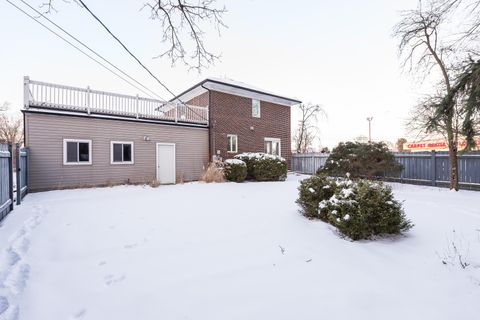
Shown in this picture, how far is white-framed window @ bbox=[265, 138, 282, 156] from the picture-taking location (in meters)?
17.5

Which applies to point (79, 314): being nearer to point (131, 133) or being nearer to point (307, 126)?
point (131, 133)

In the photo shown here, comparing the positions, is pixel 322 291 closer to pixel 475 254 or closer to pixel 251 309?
pixel 251 309

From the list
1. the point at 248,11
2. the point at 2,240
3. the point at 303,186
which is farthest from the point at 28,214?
the point at 248,11

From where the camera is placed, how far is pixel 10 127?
95.1 ft

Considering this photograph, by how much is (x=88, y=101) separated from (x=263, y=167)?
877cm

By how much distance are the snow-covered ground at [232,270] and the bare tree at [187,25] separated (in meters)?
3.43

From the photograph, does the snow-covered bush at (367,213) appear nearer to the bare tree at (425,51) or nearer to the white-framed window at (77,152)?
the bare tree at (425,51)

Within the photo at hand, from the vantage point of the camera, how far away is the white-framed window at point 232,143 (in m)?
15.3

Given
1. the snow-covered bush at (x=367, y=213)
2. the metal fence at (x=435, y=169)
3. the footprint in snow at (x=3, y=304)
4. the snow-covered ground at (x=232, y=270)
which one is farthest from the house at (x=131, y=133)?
the snow-covered bush at (x=367, y=213)

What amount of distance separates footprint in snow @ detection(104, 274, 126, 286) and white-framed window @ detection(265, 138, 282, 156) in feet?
49.8

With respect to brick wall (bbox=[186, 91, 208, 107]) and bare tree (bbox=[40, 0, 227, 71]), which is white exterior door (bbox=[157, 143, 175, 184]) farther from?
bare tree (bbox=[40, 0, 227, 71])

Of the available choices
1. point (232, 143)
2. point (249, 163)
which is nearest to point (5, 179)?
point (249, 163)

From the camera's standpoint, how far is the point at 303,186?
16.6ft

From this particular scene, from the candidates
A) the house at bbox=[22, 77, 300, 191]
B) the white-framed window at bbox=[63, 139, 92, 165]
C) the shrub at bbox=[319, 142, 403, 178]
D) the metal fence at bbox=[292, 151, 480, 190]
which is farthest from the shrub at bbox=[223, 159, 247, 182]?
the metal fence at bbox=[292, 151, 480, 190]
